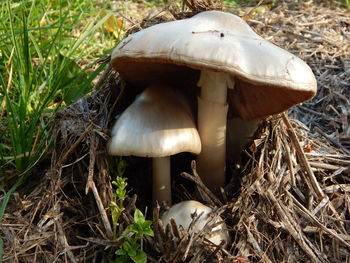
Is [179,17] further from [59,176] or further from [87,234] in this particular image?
[87,234]

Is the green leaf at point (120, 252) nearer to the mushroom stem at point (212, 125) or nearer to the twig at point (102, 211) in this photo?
the twig at point (102, 211)

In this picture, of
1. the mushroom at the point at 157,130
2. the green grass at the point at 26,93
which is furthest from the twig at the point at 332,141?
the green grass at the point at 26,93

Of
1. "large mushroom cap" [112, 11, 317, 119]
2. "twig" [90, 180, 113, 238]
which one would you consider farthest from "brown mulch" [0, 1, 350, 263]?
"large mushroom cap" [112, 11, 317, 119]

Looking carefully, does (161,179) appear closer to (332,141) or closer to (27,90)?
(27,90)

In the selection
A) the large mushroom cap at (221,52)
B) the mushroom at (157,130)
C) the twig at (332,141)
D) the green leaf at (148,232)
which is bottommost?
the twig at (332,141)

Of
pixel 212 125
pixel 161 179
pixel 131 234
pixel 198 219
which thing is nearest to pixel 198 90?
pixel 212 125

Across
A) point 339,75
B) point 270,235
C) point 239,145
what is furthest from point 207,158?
point 339,75
